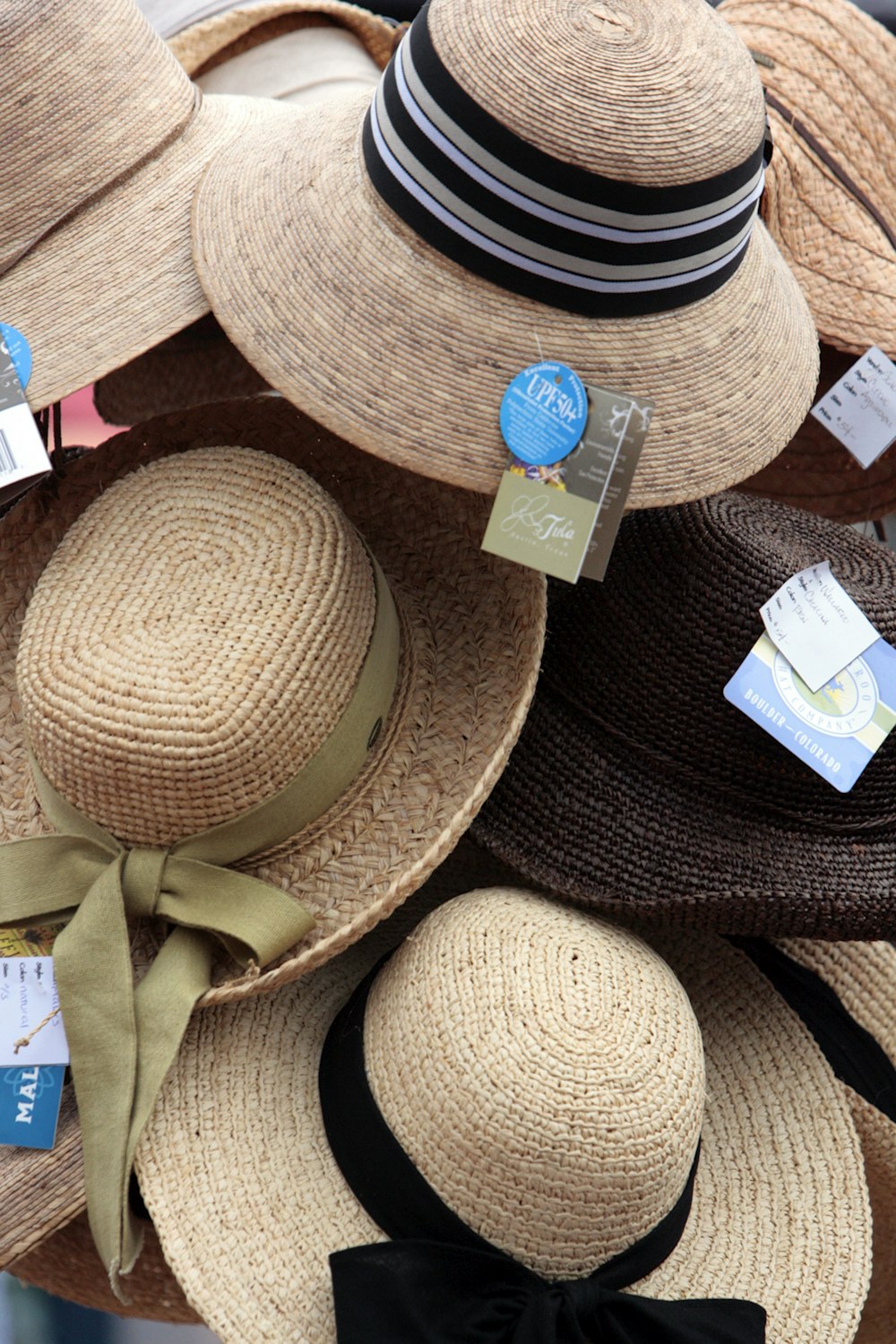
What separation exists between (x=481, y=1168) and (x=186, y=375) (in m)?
1.07

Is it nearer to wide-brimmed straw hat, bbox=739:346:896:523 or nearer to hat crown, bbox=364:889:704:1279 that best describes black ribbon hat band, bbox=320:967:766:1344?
hat crown, bbox=364:889:704:1279

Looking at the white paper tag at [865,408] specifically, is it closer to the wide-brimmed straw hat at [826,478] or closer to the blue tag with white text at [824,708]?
the wide-brimmed straw hat at [826,478]

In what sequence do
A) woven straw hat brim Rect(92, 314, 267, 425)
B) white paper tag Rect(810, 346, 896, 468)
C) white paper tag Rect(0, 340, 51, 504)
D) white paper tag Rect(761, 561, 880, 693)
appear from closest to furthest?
white paper tag Rect(0, 340, 51, 504), white paper tag Rect(761, 561, 880, 693), white paper tag Rect(810, 346, 896, 468), woven straw hat brim Rect(92, 314, 267, 425)

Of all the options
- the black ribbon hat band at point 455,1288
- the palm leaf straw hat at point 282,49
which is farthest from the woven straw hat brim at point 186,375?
the black ribbon hat band at point 455,1288

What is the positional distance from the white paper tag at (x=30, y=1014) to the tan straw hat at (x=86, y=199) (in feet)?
1.59

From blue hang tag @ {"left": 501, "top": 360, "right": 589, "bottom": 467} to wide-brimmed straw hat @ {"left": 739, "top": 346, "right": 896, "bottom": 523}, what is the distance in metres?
0.78

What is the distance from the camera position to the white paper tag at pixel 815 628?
112 centimetres

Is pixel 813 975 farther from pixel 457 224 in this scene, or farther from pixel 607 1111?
pixel 457 224

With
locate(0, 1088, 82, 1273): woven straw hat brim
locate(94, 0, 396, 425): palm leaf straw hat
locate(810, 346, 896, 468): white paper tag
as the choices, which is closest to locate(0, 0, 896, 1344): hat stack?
locate(0, 1088, 82, 1273): woven straw hat brim

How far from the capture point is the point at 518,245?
94 cm

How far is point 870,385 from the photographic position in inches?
56.4

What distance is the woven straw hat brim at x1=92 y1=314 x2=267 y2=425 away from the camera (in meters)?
1.54

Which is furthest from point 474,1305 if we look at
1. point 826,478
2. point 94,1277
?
point 826,478

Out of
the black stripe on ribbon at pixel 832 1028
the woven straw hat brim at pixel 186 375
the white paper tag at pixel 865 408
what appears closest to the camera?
the black stripe on ribbon at pixel 832 1028
